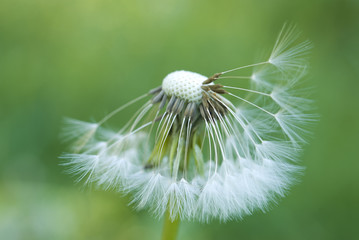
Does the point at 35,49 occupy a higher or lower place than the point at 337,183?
higher

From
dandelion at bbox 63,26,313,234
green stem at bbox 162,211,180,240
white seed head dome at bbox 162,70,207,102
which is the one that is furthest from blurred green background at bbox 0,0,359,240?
white seed head dome at bbox 162,70,207,102

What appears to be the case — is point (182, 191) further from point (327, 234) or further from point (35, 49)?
point (35, 49)

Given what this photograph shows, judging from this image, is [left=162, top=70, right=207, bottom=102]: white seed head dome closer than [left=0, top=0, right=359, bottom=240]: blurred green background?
Yes

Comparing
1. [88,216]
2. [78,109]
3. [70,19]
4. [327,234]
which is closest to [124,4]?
[70,19]

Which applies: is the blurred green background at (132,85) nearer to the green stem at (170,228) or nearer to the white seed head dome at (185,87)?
the green stem at (170,228)

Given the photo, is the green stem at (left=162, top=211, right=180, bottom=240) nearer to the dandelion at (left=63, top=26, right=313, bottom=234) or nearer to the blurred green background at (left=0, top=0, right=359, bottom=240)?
the dandelion at (left=63, top=26, right=313, bottom=234)

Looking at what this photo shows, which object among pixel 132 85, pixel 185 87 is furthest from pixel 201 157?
pixel 132 85

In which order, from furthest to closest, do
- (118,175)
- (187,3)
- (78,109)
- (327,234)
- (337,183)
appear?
(187,3) → (78,109) → (337,183) → (327,234) → (118,175)
